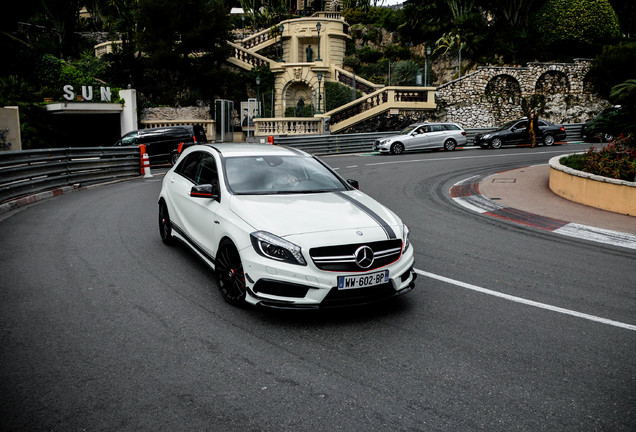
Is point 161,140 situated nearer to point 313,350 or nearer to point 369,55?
point 313,350

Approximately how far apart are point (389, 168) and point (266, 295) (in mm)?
16428

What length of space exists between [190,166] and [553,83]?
38.0 meters

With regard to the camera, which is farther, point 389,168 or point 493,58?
point 493,58

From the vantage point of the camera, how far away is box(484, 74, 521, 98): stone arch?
39375 millimetres

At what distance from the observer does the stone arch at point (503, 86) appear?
Result: 39375 mm

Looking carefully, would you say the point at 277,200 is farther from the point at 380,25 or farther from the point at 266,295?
the point at 380,25

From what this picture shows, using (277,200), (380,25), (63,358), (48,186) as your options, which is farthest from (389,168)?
(380,25)

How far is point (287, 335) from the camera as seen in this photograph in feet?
16.6

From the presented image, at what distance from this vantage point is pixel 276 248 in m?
5.12

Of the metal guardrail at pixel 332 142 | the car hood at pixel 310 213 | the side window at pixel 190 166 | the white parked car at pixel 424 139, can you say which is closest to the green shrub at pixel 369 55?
the metal guardrail at pixel 332 142

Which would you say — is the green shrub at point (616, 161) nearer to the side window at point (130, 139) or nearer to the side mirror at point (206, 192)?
the side mirror at point (206, 192)

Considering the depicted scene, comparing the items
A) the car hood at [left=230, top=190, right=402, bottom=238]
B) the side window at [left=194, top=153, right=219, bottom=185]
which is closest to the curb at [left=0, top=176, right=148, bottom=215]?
the side window at [left=194, top=153, right=219, bottom=185]

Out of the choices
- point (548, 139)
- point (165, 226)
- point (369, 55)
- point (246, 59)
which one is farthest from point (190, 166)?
point (369, 55)

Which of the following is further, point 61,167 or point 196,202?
point 61,167
